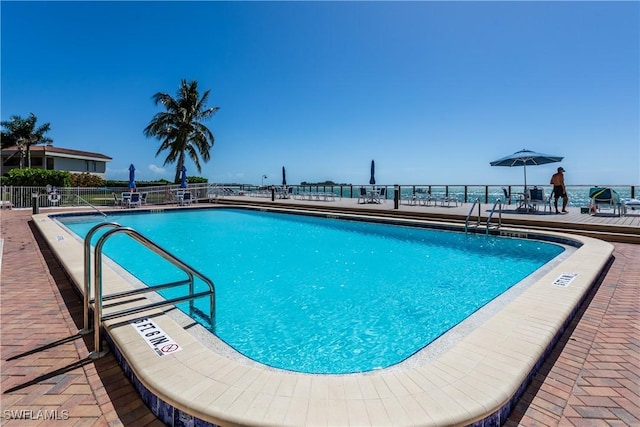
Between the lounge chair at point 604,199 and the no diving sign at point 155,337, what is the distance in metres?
12.4

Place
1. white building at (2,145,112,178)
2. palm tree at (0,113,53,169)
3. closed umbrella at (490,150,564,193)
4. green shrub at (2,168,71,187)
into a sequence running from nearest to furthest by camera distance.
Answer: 1. closed umbrella at (490,150,564,193)
2. green shrub at (2,168,71,187)
3. white building at (2,145,112,178)
4. palm tree at (0,113,53,169)

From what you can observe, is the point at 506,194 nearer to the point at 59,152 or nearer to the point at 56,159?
the point at 59,152

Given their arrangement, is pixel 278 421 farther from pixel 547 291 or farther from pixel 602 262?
pixel 602 262

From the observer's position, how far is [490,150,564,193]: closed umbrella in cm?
1157

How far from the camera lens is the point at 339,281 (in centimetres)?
529

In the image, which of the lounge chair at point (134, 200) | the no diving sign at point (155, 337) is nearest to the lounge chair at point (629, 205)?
the no diving sign at point (155, 337)

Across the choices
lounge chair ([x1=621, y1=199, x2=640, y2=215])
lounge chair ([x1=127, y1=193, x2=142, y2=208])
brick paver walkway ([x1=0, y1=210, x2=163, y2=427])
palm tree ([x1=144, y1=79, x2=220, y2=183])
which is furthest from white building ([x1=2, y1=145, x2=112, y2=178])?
lounge chair ([x1=621, y1=199, x2=640, y2=215])

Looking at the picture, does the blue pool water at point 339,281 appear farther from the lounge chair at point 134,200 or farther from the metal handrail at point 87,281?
the lounge chair at point 134,200

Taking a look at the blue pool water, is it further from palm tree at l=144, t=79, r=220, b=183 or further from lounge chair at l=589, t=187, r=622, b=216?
palm tree at l=144, t=79, r=220, b=183

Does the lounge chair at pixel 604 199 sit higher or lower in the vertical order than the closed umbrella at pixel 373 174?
lower

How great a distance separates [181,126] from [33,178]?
9.83m

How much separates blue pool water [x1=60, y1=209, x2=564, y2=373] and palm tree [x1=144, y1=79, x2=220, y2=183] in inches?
624

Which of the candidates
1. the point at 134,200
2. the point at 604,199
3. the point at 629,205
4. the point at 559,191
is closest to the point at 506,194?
the point at 559,191

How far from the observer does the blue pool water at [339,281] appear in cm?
328
